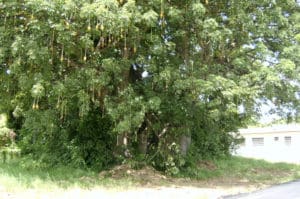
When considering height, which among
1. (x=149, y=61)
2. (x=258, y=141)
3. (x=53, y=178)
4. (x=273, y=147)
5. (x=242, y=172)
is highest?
(x=149, y=61)

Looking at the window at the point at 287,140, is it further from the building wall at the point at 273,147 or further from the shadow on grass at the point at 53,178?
the shadow on grass at the point at 53,178

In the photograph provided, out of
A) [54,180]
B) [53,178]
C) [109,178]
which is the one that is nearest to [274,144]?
[109,178]

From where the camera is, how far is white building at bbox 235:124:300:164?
86.2ft

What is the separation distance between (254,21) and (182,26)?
8.50ft

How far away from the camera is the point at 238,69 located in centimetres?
1306

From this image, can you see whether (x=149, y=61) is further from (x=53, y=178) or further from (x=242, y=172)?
(x=242, y=172)

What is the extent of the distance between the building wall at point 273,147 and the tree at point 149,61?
12760 millimetres

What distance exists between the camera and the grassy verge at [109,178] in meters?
10.6

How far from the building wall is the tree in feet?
41.9

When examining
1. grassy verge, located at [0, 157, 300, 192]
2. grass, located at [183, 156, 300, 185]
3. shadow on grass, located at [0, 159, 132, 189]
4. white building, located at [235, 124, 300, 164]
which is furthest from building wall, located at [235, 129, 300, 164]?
shadow on grass, located at [0, 159, 132, 189]

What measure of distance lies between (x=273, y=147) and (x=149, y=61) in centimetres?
1917

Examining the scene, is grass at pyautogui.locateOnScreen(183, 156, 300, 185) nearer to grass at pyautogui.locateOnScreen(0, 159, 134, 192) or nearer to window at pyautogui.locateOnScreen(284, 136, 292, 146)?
grass at pyautogui.locateOnScreen(0, 159, 134, 192)

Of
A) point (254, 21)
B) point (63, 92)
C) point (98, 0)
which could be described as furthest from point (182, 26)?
point (63, 92)

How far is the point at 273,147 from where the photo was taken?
1100 inches
